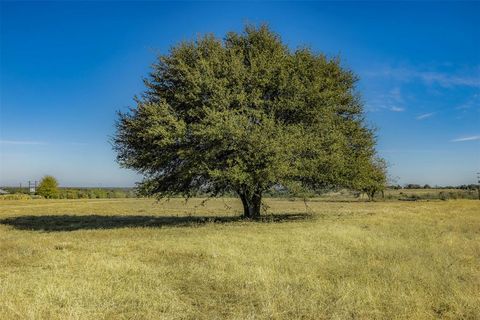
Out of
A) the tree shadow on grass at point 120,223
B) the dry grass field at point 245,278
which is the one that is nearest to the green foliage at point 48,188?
the tree shadow on grass at point 120,223

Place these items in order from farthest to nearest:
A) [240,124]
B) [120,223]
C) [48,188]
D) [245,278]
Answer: [48,188] → [120,223] → [240,124] → [245,278]

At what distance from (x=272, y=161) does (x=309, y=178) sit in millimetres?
4547

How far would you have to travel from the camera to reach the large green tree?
982 inches

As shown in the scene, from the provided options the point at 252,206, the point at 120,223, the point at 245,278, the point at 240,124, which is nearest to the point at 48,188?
the point at 120,223

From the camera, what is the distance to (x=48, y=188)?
96750mm

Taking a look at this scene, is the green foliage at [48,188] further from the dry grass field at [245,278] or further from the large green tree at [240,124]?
the dry grass field at [245,278]

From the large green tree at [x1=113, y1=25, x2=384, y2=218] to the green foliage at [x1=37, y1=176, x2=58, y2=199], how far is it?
76.1m

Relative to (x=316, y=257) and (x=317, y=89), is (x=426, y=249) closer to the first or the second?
(x=316, y=257)

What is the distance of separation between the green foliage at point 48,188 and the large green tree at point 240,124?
7613cm

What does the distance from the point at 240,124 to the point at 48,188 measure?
272ft

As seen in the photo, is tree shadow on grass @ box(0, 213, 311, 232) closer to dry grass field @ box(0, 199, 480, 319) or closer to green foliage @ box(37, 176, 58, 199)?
dry grass field @ box(0, 199, 480, 319)

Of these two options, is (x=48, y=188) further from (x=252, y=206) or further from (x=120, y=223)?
(x=252, y=206)

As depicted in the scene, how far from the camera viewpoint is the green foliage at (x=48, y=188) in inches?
3804

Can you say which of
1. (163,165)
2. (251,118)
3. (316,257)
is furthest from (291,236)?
(163,165)
